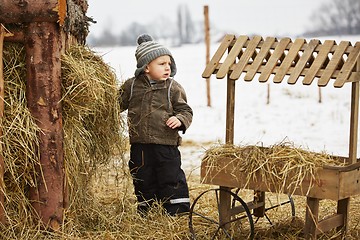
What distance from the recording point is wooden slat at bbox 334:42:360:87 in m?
4.76

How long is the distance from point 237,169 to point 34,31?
166 cm

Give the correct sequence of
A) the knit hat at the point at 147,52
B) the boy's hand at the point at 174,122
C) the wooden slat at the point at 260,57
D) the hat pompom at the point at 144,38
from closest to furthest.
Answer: the wooden slat at the point at 260,57, the boy's hand at the point at 174,122, the knit hat at the point at 147,52, the hat pompom at the point at 144,38

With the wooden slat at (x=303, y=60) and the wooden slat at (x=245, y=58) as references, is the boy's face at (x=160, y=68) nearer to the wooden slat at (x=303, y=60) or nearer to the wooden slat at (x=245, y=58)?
the wooden slat at (x=245, y=58)

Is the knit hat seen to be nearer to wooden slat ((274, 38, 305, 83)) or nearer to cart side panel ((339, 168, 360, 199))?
wooden slat ((274, 38, 305, 83))

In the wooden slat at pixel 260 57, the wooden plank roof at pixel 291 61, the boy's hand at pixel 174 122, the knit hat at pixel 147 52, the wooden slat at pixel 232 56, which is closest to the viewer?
the wooden plank roof at pixel 291 61

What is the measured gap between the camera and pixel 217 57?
539 cm

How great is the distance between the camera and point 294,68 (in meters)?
5.03

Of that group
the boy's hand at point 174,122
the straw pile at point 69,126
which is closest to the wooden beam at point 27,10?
the straw pile at point 69,126

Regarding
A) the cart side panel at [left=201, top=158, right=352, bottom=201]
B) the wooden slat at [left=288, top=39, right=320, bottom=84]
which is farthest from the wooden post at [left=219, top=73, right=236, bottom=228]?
the wooden slat at [left=288, top=39, right=320, bottom=84]

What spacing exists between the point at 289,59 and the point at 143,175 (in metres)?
1.70

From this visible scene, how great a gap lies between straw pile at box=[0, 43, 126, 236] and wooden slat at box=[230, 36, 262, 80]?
0.97 metres

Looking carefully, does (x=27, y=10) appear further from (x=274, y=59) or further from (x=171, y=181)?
(x=171, y=181)

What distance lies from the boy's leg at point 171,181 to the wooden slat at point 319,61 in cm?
157

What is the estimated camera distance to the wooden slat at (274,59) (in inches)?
199
